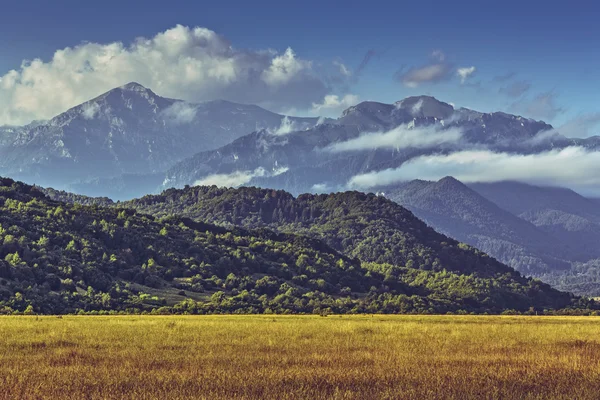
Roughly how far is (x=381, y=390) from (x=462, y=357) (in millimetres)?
11799

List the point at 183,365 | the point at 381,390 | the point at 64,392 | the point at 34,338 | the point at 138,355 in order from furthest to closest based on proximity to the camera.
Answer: the point at 34,338 < the point at 138,355 < the point at 183,365 < the point at 381,390 < the point at 64,392

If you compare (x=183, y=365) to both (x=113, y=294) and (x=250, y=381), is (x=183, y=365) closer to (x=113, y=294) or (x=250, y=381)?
(x=250, y=381)

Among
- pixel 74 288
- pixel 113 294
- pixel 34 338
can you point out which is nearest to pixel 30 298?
pixel 74 288

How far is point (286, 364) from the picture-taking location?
3294 cm

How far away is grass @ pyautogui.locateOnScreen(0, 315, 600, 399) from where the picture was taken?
1008 inches

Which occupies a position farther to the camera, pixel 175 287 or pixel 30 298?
pixel 175 287

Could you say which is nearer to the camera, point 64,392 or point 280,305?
point 64,392

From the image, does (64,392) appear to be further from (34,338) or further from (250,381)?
(34,338)

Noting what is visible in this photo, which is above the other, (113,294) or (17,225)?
(17,225)

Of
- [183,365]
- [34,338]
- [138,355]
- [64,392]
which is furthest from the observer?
[34,338]

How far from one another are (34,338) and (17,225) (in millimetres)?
149345

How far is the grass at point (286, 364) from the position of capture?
84.0 ft

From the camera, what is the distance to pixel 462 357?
36656 mm

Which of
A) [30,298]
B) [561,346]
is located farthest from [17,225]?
[561,346]
